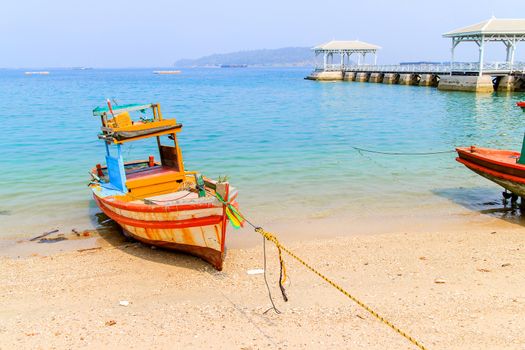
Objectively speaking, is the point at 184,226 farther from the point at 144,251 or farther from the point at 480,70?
the point at 480,70

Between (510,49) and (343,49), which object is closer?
(510,49)

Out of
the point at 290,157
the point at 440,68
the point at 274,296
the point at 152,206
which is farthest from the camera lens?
the point at 440,68

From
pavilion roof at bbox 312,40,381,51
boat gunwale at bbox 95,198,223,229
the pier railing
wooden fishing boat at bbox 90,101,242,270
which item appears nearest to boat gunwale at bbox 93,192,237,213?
wooden fishing boat at bbox 90,101,242,270

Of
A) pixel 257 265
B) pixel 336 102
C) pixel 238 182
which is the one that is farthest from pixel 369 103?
pixel 257 265

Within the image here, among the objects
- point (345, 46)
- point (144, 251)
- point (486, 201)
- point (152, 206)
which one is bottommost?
point (486, 201)

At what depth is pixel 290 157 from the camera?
717 inches

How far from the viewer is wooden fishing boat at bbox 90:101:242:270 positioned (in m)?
7.28

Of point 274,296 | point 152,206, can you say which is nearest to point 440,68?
point 152,206

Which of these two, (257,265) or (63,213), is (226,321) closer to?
(257,265)

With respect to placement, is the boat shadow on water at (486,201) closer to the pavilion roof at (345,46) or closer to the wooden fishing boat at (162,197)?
the wooden fishing boat at (162,197)

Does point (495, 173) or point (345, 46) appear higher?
point (345, 46)

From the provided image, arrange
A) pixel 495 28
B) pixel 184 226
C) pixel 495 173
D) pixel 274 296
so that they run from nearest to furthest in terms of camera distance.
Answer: pixel 274 296 → pixel 184 226 → pixel 495 173 → pixel 495 28

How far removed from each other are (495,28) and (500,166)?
40551 millimetres

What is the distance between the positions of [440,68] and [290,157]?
1779 inches
